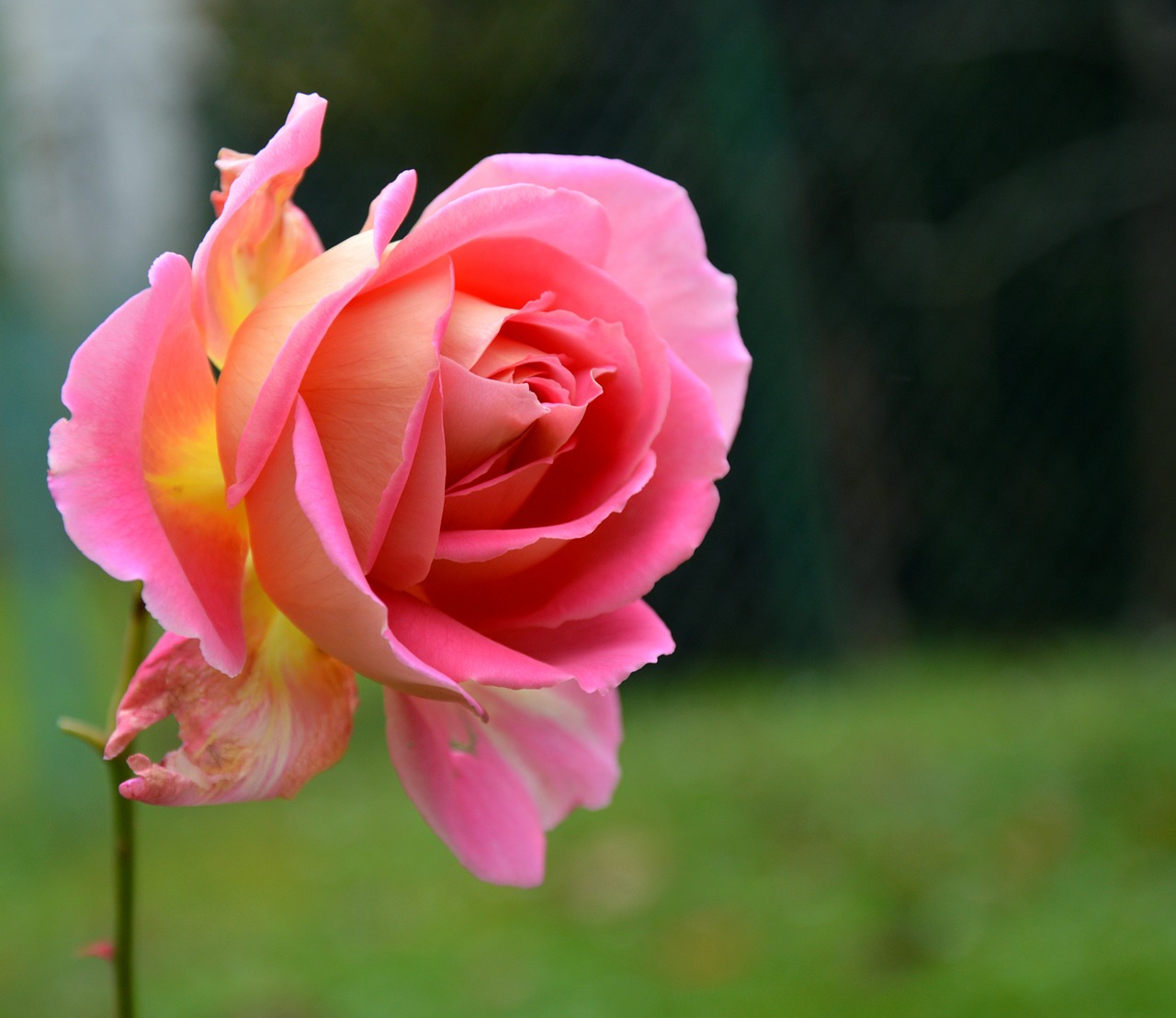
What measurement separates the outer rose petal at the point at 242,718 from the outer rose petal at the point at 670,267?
145mm

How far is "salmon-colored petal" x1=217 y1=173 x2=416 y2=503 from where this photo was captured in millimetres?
328

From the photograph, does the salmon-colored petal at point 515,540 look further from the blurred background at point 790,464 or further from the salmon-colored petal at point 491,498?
the blurred background at point 790,464

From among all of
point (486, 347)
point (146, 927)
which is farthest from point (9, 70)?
point (486, 347)

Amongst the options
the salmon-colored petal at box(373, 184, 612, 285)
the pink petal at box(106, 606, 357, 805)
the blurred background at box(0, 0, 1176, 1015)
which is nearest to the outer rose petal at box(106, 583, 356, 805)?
the pink petal at box(106, 606, 357, 805)

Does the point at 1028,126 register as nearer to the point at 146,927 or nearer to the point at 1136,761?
the point at 1136,761

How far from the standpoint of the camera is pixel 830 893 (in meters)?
1.58

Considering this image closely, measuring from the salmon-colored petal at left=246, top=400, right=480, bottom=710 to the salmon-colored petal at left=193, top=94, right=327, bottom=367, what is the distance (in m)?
A: 0.07

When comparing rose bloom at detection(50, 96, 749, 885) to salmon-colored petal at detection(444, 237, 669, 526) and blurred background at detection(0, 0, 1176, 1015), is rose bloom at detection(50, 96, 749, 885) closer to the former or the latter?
salmon-colored petal at detection(444, 237, 669, 526)

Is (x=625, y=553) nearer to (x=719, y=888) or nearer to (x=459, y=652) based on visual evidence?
(x=459, y=652)

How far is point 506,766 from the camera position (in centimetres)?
44

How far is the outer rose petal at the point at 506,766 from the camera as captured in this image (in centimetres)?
41

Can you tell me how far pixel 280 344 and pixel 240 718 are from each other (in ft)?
0.34

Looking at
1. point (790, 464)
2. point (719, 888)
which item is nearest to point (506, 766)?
point (719, 888)

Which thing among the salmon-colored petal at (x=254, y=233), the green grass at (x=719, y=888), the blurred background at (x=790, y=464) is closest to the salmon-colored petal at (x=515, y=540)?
the salmon-colored petal at (x=254, y=233)
